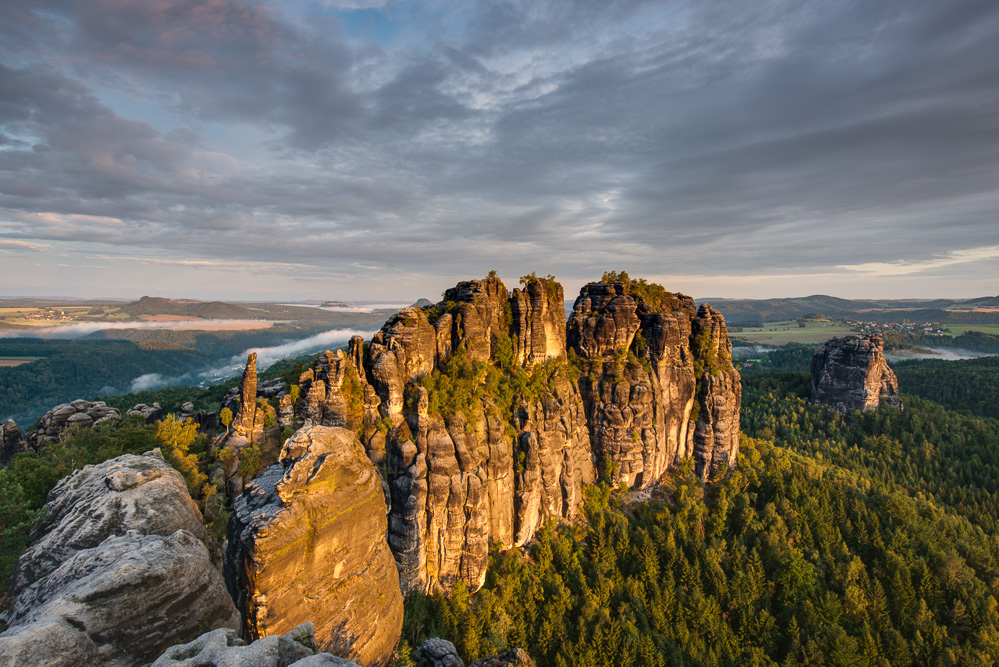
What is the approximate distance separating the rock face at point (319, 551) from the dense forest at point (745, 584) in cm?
1260

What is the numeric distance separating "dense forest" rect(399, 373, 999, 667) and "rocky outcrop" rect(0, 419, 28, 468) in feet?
135

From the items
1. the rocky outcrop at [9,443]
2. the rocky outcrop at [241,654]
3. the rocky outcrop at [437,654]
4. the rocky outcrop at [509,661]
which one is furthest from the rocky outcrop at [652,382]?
the rocky outcrop at [9,443]

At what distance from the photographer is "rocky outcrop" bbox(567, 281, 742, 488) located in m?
45.1

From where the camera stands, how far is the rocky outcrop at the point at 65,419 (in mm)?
36438

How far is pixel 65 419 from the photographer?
126 feet

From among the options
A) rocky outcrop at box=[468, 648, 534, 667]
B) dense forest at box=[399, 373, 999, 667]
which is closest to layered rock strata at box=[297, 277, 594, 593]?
dense forest at box=[399, 373, 999, 667]

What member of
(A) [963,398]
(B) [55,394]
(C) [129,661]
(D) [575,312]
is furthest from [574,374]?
(B) [55,394]

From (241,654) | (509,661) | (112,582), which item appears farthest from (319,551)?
(509,661)

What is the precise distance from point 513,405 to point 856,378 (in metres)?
95.3

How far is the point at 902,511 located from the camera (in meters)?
44.9

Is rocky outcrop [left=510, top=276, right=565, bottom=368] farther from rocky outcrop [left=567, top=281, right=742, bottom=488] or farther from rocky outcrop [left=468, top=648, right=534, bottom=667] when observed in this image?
rocky outcrop [left=468, top=648, right=534, bottom=667]

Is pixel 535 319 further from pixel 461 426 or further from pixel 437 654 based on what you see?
pixel 437 654

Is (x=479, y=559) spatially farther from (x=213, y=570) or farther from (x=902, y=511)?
(x=902, y=511)

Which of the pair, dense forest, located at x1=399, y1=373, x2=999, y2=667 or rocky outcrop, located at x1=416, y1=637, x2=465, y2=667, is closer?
rocky outcrop, located at x1=416, y1=637, x2=465, y2=667
